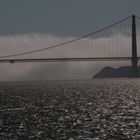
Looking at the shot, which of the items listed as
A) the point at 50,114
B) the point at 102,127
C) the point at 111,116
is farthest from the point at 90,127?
the point at 50,114

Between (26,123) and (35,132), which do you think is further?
(26,123)

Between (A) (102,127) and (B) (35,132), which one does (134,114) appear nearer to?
(A) (102,127)

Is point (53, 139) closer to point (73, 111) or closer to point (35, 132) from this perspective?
point (35, 132)

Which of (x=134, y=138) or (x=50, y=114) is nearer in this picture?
(x=134, y=138)

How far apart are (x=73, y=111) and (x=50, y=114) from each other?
259 inches

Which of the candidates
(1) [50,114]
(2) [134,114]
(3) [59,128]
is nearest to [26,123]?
(3) [59,128]

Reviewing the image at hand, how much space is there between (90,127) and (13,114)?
2374cm

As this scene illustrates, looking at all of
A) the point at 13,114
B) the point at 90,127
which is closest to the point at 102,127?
the point at 90,127

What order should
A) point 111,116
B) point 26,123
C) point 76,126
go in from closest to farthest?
point 76,126, point 26,123, point 111,116

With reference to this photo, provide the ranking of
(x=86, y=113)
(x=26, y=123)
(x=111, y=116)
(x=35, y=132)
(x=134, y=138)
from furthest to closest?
(x=86, y=113) → (x=111, y=116) → (x=26, y=123) → (x=35, y=132) → (x=134, y=138)

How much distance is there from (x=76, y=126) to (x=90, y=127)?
2015 mm

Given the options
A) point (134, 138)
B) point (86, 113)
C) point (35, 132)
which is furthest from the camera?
point (86, 113)

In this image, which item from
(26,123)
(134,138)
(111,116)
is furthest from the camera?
(111,116)

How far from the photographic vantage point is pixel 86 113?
84.1 meters
